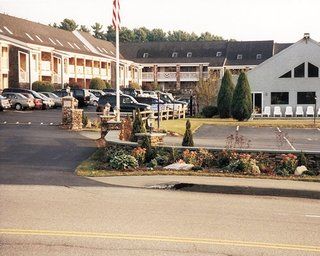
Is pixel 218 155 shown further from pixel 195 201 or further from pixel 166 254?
pixel 166 254

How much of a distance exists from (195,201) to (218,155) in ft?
18.5

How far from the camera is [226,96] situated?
141 ft

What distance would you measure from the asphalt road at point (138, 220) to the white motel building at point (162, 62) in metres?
31.5

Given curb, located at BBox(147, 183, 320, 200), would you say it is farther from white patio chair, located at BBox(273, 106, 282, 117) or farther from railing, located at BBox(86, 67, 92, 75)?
railing, located at BBox(86, 67, 92, 75)

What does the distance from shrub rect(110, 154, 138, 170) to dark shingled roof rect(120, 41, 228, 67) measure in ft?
230

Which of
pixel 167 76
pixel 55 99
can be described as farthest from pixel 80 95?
pixel 167 76

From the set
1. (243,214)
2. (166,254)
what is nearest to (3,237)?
(166,254)

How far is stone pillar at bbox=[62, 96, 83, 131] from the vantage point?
3008 centimetres

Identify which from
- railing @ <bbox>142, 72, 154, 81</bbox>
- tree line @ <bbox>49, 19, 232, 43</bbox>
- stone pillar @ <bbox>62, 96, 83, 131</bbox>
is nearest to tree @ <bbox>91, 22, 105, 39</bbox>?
tree line @ <bbox>49, 19, 232, 43</bbox>

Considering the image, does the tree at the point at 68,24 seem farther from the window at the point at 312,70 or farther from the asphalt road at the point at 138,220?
the asphalt road at the point at 138,220

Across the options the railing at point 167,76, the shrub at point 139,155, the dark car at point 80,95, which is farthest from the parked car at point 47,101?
the railing at point 167,76

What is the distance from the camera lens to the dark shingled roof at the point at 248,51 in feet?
284

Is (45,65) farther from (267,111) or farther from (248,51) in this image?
(248,51)

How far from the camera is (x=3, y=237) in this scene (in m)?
8.82
